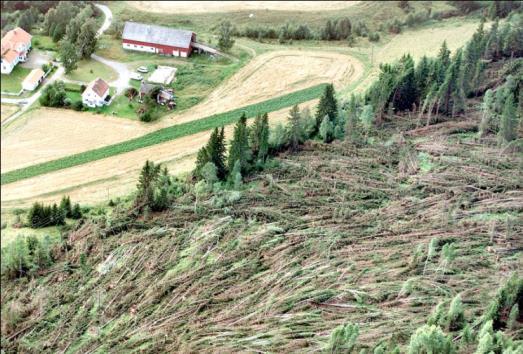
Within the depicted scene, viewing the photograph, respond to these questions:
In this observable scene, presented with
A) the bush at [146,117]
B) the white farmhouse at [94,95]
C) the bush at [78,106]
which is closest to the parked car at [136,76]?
the white farmhouse at [94,95]

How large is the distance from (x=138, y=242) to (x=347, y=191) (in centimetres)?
1431

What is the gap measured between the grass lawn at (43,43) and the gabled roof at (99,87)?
688cm

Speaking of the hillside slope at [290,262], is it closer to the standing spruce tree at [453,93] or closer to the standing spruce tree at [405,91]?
the standing spruce tree at [453,93]

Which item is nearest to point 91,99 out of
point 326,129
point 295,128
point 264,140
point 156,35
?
point 156,35

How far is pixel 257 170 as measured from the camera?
44125 millimetres

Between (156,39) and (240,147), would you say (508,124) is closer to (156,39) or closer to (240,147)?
(240,147)

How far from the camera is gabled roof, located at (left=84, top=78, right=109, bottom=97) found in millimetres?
50000

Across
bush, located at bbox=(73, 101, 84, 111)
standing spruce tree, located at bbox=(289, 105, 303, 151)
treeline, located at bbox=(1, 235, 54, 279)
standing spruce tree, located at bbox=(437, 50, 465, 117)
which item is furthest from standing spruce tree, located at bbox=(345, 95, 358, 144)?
treeline, located at bbox=(1, 235, 54, 279)

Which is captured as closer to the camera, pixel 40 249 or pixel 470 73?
pixel 40 249

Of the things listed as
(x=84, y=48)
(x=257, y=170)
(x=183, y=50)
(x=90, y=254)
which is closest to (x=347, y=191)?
(x=257, y=170)

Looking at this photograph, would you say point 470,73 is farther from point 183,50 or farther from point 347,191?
point 183,50

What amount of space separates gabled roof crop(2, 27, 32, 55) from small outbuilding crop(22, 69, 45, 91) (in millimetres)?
2800

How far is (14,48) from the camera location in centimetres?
5194

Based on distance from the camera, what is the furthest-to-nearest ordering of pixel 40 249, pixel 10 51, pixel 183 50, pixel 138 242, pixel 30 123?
1. pixel 183 50
2. pixel 10 51
3. pixel 30 123
4. pixel 138 242
5. pixel 40 249
